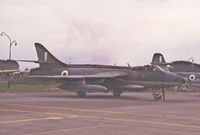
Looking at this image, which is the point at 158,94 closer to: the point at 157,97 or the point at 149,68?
the point at 157,97

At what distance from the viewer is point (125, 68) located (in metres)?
27.3

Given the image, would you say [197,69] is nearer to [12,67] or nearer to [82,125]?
[12,67]

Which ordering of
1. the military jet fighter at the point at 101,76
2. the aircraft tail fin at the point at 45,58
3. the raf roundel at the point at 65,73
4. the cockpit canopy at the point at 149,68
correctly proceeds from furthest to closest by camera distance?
the aircraft tail fin at the point at 45,58 → the raf roundel at the point at 65,73 → the cockpit canopy at the point at 149,68 → the military jet fighter at the point at 101,76

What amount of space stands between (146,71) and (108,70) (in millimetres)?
4359

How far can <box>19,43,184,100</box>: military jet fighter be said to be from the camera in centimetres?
2418

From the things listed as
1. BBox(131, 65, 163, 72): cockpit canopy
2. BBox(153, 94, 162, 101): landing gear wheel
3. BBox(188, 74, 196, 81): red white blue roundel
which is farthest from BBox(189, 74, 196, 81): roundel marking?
→ BBox(153, 94, 162, 101): landing gear wheel

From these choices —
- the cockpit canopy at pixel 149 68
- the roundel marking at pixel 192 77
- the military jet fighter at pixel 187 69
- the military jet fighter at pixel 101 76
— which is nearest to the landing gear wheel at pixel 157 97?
the military jet fighter at pixel 101 76

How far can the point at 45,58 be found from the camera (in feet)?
99.3

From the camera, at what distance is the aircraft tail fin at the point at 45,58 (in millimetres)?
30078

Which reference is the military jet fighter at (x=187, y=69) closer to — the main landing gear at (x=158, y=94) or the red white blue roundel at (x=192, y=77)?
the red white blue roundel at (x=192, y=77)

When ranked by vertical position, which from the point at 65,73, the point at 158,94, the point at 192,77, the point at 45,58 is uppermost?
the point at 45,58

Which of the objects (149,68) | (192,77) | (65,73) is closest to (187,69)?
(192,77)

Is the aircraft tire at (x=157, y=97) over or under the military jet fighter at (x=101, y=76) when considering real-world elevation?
under

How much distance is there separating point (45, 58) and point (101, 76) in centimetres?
680
